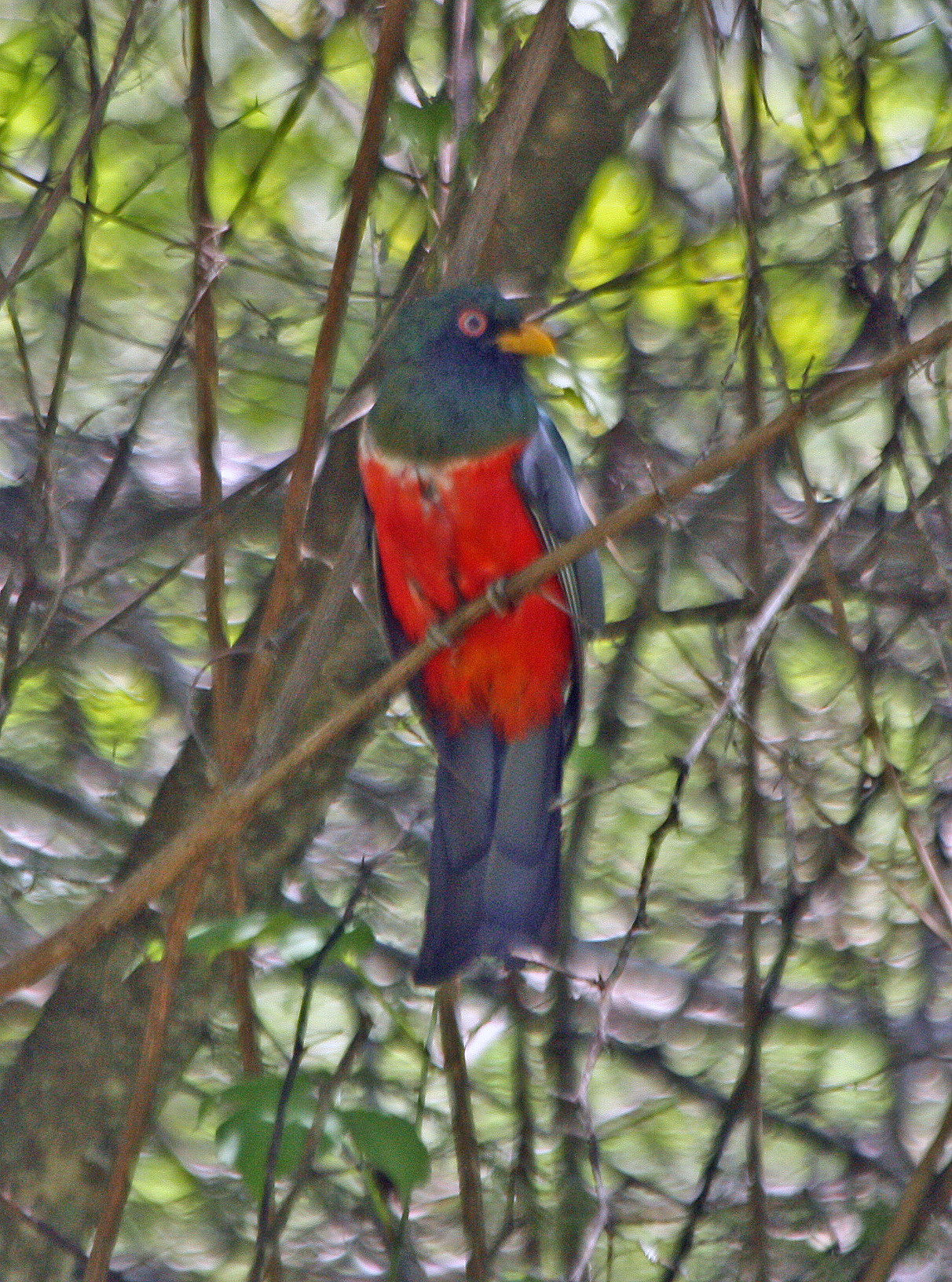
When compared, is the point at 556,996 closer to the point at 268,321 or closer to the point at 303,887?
the point at 303,887

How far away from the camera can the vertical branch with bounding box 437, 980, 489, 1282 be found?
2309 millimetres

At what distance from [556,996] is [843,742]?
0.89 metres

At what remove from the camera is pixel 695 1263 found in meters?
3.20

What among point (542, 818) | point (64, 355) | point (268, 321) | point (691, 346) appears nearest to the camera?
point (64, 355)

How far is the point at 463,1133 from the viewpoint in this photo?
7.79 ft

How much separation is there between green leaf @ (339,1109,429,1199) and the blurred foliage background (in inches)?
40.2

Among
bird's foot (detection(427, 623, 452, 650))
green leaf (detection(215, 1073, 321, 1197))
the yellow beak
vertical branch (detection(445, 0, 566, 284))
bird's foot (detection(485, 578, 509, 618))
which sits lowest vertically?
green leaf (detection(215, 1073, 321, 1197))

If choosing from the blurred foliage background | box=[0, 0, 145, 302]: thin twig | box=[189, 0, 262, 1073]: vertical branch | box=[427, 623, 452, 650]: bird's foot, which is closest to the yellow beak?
the blurred foliage background

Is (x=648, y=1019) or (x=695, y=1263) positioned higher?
(x=648, y=1019)

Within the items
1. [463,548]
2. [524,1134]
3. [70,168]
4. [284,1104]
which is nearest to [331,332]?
[70,168]

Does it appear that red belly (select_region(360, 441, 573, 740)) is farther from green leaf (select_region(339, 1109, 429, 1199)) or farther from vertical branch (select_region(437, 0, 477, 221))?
green leaf (select_region(339, 1109, 429, 1199))

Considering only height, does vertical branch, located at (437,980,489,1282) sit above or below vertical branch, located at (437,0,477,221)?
below

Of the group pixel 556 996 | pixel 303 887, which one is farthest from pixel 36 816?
pixel 556 996

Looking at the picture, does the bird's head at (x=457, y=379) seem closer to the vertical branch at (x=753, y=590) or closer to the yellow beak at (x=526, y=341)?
the yellow beak at (x=526, y=341)
